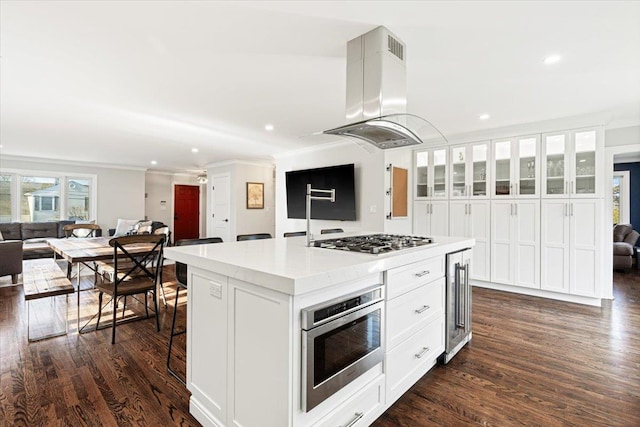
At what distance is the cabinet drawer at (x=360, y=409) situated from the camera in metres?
1.43

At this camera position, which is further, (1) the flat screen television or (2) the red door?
(2) the red door

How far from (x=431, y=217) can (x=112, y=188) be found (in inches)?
312

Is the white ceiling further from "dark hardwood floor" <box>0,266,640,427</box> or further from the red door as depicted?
the red door

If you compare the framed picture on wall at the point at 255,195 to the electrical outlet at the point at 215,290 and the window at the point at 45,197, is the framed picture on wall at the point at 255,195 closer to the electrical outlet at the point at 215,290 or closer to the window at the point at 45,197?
the window at the point at 45,197

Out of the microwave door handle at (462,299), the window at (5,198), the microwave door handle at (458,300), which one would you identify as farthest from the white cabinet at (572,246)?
the window at (5,198)

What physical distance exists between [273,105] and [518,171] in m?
3.46

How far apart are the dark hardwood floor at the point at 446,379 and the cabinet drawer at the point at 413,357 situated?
0.36 ft

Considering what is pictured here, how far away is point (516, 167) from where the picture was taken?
4.37 metres

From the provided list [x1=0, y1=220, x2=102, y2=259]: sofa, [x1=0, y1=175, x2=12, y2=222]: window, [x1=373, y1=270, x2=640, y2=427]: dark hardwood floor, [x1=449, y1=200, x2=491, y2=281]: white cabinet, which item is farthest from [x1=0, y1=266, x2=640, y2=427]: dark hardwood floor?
[x1=0, y1=175, x2=12, y2=222]: window

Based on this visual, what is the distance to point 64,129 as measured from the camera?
15.0ft

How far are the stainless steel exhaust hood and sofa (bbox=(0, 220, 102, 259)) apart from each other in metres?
6.44

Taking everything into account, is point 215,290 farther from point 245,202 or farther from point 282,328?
point 245,202

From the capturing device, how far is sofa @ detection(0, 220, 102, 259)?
5.77 meters

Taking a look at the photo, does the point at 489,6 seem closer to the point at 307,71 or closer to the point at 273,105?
the point at 307,71
